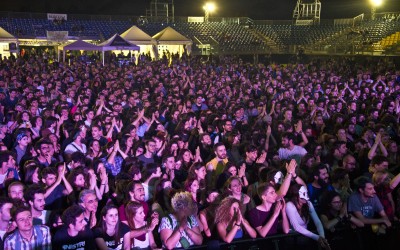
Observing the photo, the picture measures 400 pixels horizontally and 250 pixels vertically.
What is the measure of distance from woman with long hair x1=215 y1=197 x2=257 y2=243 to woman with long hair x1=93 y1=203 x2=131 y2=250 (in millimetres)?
828

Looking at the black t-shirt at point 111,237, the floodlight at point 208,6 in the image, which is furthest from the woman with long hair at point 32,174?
the floodlight at point 208,6

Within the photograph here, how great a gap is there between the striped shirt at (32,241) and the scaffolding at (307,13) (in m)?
36.8

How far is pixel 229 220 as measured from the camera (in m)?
3.95

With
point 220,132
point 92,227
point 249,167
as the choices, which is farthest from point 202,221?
point 220,132

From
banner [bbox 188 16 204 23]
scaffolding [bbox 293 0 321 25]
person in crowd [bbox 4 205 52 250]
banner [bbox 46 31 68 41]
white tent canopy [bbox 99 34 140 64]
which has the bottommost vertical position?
person in crowd [bbox 4 205 52 250]

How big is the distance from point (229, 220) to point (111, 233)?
1063mm

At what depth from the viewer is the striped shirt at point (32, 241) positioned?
371 centimetres

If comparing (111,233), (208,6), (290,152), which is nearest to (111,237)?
(111,233)

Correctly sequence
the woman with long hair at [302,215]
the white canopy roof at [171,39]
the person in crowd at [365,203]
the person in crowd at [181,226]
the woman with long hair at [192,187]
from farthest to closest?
the white canopy roof at [171,39] → the woman with long hair at [192,187] → the person in crowd at [365,203] → the woman with long hair at [302,215] → the person in crowd at [181,226]

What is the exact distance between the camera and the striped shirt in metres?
3.71

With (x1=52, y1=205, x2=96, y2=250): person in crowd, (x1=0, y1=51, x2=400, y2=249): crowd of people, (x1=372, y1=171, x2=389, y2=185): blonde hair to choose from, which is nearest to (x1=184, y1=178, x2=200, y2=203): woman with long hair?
(x1=0, y1=51, x2=400, y2=249): crowd of people

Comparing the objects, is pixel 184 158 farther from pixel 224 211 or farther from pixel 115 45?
pixel 115 45

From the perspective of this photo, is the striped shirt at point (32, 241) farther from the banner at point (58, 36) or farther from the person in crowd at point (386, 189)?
the banner at point (58, 36)

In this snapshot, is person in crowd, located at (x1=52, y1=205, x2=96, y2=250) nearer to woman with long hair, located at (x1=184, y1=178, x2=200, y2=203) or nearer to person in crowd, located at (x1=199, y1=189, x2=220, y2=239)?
person in crowd, located at (x1=199, y1=189, x2=220, y2=239)
